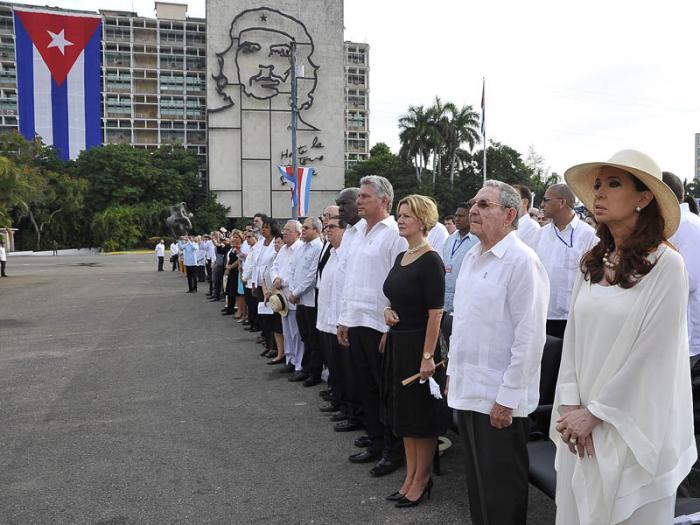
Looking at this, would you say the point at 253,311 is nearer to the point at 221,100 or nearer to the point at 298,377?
the point at 298,377

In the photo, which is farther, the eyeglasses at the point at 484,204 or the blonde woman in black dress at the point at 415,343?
the blonde woman in black dress at the point at 415,343

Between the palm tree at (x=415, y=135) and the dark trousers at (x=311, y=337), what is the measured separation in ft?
186

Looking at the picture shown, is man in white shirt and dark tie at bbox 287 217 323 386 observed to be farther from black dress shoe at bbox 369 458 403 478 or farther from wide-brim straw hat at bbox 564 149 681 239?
wide-brim straw hat at bbox 564 149 681 239

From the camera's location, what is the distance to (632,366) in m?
2.04

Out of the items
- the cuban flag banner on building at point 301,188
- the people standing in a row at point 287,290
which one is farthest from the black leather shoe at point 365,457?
the cuban flag banner on building at point 301,188

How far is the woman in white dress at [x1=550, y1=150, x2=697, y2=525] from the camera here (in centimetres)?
203

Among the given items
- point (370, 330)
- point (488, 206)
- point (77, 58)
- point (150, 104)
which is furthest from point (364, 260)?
point (150, 104)

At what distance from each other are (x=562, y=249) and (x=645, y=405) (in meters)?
3.74

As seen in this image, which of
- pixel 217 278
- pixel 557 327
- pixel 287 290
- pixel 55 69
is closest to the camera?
pixel 557 327

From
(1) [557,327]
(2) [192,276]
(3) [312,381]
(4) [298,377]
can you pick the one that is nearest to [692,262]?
(1) [557,327]

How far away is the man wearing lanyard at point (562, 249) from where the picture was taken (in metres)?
5.53

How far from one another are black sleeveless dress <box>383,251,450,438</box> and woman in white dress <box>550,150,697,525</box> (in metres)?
1.57

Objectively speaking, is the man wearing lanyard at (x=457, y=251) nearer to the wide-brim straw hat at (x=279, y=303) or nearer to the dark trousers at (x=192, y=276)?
the wide-brim straw hat at (x=279, y=303)

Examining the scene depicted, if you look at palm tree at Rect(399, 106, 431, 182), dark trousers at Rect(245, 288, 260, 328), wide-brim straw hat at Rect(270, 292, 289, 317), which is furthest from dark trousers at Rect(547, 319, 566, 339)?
palm tree at Rect(399, 106, 431, 182)
